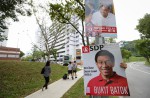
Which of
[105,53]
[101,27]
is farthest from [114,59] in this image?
[101,27]

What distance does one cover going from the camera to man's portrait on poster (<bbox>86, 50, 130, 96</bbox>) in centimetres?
310

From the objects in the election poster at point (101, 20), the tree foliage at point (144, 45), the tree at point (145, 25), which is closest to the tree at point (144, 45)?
the tree foliage at point (144, 45)

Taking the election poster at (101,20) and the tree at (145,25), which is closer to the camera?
the election poster at (101,20)

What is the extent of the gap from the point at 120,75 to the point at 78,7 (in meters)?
8.56

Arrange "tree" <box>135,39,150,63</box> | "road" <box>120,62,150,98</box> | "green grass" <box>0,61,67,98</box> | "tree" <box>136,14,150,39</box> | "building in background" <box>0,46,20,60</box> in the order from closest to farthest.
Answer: "road" <box>120,62,150,98</box> < "green grass" <box>0,61,67,98</box> < "tree" <box>136,14,150,39</box> < "tree" <box>135,39,150,63</box> < "building in background" <box>0,46,20,60</box>

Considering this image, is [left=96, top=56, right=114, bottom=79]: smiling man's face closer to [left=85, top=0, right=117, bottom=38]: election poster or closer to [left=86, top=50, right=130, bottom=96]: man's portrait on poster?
[left=86, top=50, right=130, bottom=96]: man's portrait on poster

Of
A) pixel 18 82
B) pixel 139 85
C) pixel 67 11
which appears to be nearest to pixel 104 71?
pixel 67 11

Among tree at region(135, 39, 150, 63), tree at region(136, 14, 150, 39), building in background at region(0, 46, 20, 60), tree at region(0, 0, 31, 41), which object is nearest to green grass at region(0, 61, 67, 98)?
tree at region(0, 0, 31, 41)

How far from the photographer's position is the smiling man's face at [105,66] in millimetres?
3162

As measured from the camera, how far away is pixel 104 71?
3.18 meters

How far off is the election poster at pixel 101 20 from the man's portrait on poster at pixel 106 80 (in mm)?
495

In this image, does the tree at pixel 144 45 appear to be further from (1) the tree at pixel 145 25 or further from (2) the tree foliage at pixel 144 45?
(1) the tree at pixel 145 25

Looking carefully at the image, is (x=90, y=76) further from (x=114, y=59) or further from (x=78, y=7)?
(x=78, y=7)

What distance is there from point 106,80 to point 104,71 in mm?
171
